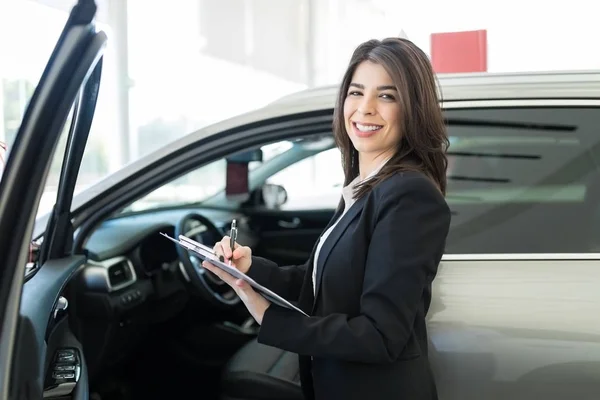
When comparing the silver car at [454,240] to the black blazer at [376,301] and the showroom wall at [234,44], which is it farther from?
the showroom wall at [234,44]

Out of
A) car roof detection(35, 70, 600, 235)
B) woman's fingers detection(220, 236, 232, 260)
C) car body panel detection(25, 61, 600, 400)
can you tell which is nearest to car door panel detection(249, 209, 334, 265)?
car roof detection(35, 70, 600, 235)

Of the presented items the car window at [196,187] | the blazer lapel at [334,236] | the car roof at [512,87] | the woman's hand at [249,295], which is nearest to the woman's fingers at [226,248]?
the woman's hand at [249,295]

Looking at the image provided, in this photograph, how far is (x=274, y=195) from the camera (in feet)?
10.1

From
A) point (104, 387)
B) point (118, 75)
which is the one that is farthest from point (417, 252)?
point (118, 75)

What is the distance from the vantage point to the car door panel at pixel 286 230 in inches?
120

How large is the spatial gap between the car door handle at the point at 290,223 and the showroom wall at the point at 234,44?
1.87 meters

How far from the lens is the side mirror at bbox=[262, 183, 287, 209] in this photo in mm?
3021

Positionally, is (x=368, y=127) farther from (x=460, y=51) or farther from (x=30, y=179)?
(x=460, y=51)

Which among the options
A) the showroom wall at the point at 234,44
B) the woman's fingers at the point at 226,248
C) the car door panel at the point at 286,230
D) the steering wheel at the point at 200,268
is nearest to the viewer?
the woman's fingers at the point at 226,248

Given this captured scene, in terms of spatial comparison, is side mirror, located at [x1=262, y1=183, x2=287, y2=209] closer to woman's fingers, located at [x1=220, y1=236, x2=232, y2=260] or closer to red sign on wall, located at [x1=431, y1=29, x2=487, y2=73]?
red sign on wall, located at [x1=431, y1=29, x2=487, y2=73]

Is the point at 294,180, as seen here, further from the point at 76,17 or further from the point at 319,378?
the point at 76,17

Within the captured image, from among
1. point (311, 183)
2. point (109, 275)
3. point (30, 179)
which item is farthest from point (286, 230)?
point (30, 179)

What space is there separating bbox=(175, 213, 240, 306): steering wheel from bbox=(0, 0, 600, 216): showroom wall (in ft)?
7.04

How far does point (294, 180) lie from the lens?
10.5 ft
